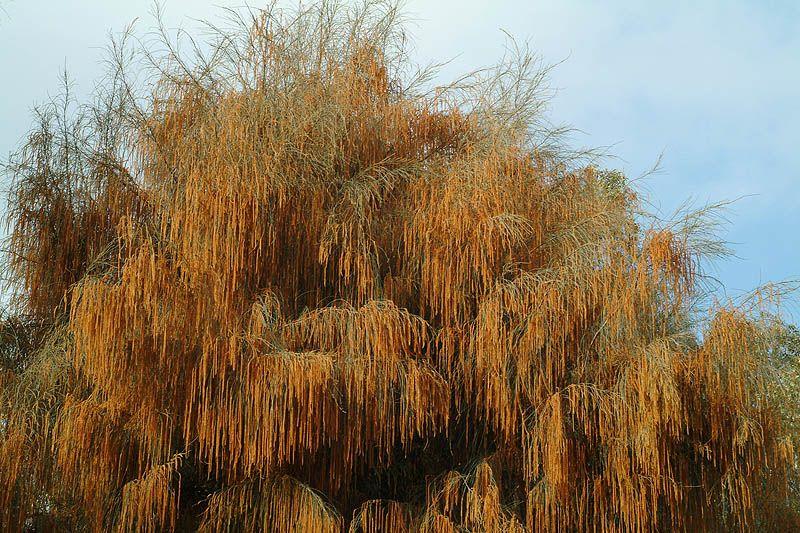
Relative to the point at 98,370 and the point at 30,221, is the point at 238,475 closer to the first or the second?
the point at 98,370

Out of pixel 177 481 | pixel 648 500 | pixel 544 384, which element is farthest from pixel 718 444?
pixel 177 481

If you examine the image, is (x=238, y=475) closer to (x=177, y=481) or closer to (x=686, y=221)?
(x=177, y=481)

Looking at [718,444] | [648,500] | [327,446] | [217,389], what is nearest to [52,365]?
[217,389]

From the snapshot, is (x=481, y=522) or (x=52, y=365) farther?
(x=52, y=365)

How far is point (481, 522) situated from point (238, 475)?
125 centimetres

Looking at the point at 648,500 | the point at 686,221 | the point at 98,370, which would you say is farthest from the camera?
the point at 686,221

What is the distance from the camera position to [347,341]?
15.6 ft

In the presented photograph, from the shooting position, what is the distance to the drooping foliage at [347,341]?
15.0ft

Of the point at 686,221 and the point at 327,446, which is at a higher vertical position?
the point at 686,221

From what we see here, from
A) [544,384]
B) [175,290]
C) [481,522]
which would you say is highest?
[175,290]

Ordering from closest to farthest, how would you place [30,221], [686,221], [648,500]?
1. [648,500]
2. [686,221]
3. [30,221]

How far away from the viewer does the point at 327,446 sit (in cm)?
484

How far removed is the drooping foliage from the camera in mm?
4574

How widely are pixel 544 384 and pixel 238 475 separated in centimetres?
162
